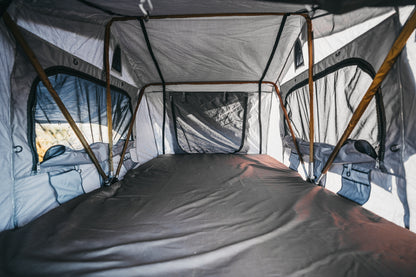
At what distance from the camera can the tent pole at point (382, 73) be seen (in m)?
0.91

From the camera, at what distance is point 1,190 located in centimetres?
100

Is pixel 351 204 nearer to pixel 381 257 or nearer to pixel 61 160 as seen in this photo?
pixel 381 257

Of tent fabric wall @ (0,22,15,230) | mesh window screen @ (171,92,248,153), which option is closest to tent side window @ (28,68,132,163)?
tent fabric wall @ (0,22,15,230)

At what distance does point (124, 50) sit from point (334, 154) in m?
2.87

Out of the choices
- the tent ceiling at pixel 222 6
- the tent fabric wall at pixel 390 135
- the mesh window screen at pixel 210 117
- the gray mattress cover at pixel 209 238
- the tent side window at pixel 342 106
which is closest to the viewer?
the gray mattress cover at pixel 209 238

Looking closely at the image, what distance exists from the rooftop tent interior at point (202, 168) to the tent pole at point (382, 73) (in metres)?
0.03

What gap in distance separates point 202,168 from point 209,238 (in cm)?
152

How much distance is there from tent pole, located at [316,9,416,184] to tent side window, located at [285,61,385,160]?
0.21 feet

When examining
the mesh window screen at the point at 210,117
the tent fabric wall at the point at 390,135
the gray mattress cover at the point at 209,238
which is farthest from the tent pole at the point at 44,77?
the tent fabric wall at the point at 390,135

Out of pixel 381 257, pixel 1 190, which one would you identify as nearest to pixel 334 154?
pixel 381 257

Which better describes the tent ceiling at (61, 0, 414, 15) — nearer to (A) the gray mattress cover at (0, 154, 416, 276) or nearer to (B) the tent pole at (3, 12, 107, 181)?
(B) the tent pole at (3, 12, 107, 181)

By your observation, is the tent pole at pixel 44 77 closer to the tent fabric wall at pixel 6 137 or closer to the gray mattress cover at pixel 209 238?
the tent fabric wall at pixel 6 137

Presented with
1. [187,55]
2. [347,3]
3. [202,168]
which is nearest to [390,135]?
[347,3]

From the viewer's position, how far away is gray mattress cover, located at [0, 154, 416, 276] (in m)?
0.76
